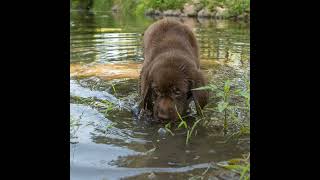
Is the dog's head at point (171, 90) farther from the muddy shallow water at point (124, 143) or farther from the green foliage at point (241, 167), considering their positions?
the green foliage at point (241, 167)

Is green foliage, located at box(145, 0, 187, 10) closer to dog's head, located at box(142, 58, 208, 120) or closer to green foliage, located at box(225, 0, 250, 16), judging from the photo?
green foliage, located at box(225, 0, 250, 16)

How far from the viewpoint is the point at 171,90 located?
4.82 meters

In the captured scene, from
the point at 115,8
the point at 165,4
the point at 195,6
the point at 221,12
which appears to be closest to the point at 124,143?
the point at 221,12

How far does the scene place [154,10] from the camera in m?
39.2

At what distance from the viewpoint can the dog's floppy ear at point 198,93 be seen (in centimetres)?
498

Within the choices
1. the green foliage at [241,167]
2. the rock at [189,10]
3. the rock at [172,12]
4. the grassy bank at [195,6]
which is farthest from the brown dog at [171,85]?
the rock at [172,12]

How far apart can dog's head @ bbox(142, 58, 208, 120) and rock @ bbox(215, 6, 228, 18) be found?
24.5 metres

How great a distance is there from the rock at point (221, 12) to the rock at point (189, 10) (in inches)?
90.9

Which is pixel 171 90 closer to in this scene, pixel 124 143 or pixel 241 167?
pixel 124 143

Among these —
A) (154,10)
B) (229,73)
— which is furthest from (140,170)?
(154,10)

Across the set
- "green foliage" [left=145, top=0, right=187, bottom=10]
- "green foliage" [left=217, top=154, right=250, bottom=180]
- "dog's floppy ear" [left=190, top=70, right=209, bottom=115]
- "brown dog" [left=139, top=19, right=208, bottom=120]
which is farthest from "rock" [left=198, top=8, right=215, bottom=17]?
"green foliage" [left=217, top=154, right=250, bottom=180]

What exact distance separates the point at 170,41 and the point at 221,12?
960 inches
